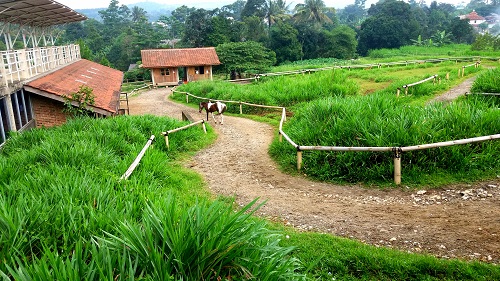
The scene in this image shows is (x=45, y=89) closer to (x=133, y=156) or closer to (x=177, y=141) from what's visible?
(x=177, y=141)

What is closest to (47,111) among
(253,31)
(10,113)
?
(10,113)

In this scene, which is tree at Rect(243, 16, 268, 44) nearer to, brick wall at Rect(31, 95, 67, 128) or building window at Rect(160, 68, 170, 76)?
building window at Rect(160, 68, 170, 76)

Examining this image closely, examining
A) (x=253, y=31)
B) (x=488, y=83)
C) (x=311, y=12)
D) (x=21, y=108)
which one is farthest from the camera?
(x=311, y=12)

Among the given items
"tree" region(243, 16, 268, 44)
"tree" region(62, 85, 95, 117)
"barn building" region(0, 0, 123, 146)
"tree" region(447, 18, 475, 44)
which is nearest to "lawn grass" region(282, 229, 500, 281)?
"barn building" region(0, 0, 123, 146)

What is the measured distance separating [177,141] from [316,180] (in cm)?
456

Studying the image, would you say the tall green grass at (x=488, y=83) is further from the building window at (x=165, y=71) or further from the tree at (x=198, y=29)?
the tree at (x=198, y=29)

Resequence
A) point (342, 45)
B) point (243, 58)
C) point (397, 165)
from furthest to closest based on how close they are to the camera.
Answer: point (342, 45)
point (243, 58)
point (397, 165)

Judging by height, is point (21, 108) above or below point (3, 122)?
above

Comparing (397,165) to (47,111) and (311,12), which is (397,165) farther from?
(311,12)

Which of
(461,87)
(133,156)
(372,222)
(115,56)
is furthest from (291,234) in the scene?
(115,56)

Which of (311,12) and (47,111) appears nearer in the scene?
(47,111)

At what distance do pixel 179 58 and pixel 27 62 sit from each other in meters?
21.8

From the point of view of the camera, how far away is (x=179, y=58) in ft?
110

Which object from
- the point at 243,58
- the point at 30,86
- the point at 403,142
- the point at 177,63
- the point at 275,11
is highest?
the point at 275,11
